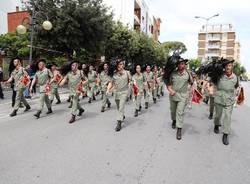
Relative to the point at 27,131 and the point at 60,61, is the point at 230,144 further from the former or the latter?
the point at 60,61

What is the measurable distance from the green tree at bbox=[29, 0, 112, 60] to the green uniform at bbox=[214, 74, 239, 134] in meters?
13.8

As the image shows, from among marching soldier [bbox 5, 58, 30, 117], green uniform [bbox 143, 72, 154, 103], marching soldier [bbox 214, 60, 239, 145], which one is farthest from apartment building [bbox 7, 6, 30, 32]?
marching soldier [bbox 214, 60, 239, 145]

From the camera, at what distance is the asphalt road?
4223 millimetres

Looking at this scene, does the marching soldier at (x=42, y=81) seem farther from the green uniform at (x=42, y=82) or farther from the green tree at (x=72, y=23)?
the green tree at (x=72, y=23)

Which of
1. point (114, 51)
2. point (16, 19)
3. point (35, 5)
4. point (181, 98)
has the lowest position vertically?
point (181, 98)

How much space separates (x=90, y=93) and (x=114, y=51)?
17.8m

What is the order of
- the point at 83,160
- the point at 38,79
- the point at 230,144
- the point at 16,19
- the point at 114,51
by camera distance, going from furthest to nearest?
the point at 16,19
the point at 114,51
the point at 38,79
the point at 230,144
the point at 83,160

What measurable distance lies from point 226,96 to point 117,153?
284cm

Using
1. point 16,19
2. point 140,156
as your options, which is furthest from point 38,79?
point 16,19

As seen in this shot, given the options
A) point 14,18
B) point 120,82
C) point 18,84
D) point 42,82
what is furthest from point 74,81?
point 14,18

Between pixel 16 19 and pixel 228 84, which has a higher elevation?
pixel 16 19

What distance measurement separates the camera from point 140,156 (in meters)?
5.18

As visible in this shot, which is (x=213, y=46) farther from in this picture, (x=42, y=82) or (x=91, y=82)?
(x=42, y=82)

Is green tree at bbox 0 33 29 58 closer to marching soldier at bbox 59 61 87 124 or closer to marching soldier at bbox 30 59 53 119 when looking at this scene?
marching soldier at bbox 30 59 53 119
